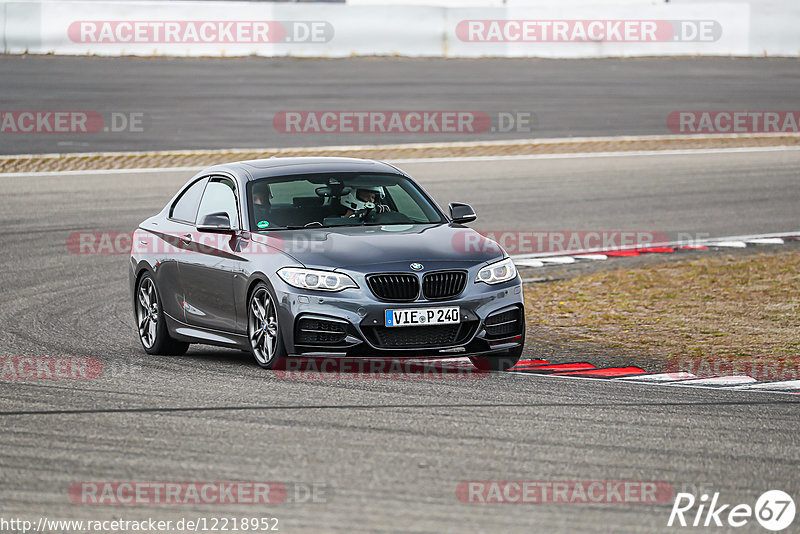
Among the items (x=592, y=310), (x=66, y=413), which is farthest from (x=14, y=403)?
(x=592, y=310)

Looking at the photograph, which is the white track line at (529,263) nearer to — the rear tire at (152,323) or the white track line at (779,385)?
the rear tire at (152,323)

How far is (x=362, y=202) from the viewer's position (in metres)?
10.8

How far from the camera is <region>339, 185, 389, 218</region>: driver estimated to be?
35.3 ft

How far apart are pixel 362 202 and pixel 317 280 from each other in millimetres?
1368

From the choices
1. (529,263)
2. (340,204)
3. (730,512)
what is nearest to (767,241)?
(529,263)

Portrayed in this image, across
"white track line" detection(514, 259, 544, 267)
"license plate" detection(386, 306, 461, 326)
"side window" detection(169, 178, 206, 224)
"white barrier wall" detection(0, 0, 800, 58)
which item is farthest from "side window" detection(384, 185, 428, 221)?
"white barrier wall" detection(0, 0, 800, 58)

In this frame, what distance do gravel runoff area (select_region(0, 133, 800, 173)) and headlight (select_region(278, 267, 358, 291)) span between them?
1385 centimetres

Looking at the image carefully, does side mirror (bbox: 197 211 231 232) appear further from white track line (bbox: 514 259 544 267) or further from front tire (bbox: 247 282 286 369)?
white track line (bbox: 514 259 544 267)

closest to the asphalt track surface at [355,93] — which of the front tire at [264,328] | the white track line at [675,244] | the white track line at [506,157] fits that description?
the white track line at [506,157]

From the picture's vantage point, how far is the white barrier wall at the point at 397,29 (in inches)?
1339

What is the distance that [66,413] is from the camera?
824 centimetres

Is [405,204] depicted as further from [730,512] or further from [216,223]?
[730,512]

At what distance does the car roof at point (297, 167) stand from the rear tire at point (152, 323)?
1.15 m

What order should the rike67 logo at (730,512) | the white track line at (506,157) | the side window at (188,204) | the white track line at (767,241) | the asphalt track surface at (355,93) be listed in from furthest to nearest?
the asphalt track surface at (355,93) → the white track line at (506,157) → the white track line at (767,241) → the side window at (188,204) → the rike67 logo at (730,512)
